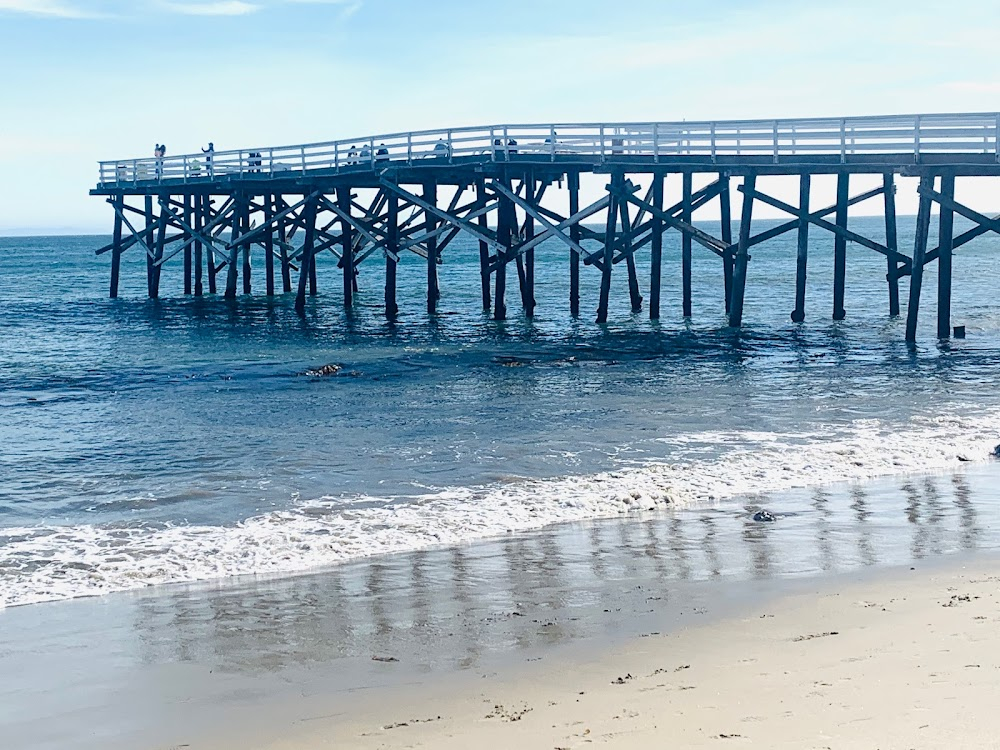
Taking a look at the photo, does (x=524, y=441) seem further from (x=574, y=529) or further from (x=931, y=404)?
(x=931, y=404)

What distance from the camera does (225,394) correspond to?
18.8 m

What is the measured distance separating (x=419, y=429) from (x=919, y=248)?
11.3m

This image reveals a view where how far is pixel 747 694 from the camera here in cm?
583

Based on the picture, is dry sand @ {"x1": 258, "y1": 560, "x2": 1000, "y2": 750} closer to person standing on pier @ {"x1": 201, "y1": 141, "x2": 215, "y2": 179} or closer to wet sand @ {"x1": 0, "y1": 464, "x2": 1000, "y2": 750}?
wet sand @ {"x1": 0, "y1": 464, "x2": 1000, "y2": 750}

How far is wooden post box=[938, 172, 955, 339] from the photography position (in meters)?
21.1

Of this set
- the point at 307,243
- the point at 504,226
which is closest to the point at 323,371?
the point at 504,226

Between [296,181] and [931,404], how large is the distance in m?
20.0

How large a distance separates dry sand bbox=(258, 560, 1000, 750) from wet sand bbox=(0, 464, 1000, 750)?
22 mm

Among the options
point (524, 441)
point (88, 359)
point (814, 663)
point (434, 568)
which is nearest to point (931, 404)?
point (524, 441)

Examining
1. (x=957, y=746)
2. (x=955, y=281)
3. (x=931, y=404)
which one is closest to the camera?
(x=957, y=746)

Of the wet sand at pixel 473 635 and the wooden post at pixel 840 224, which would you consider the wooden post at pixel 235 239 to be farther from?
the wet sand at pixel 473 635

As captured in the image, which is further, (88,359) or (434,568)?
(88,359)

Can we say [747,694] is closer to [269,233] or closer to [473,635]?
[473,635]

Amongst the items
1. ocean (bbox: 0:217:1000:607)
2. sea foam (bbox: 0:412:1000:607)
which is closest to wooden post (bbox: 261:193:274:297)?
ocean (bbox: 0:217:1000:607)
